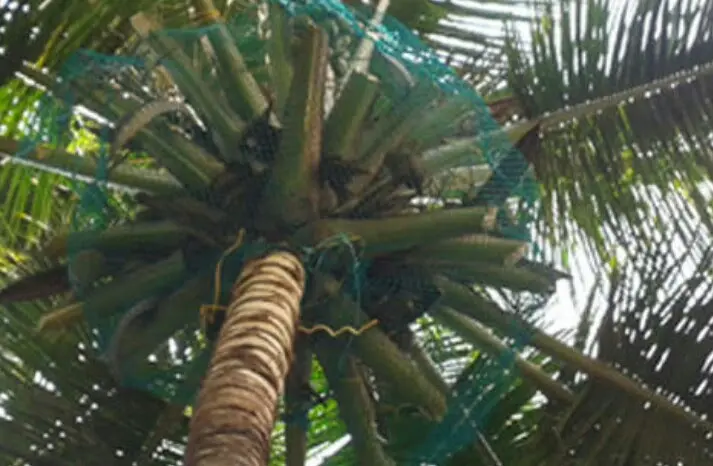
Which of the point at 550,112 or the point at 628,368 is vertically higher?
the point at 550,112

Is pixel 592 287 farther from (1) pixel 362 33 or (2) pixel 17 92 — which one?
(2) pixel 17 92

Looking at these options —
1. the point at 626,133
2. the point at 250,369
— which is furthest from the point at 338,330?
the point at 626,133

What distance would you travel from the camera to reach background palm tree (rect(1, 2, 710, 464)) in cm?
362

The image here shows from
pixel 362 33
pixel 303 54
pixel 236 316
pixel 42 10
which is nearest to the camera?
pixel 236 316

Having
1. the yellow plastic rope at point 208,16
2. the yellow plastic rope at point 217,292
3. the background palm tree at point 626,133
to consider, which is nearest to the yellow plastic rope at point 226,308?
the yellow plastic rope at point 217,292

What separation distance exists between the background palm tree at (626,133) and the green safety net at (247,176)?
0.39 meters

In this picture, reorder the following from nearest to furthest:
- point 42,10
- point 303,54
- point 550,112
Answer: point 303,54 < point 42,10 < point 550,112

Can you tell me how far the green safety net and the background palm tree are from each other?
0.39m

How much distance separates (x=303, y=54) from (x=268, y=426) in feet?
3.40

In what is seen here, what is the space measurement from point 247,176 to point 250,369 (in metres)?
0.85

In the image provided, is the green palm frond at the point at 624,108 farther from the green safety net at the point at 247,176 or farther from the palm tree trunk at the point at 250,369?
the palm tree trunk at the point at 250,369

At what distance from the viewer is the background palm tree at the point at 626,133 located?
3625 mm

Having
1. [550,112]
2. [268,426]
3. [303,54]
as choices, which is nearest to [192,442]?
[268,426]

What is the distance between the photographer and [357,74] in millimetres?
2941
